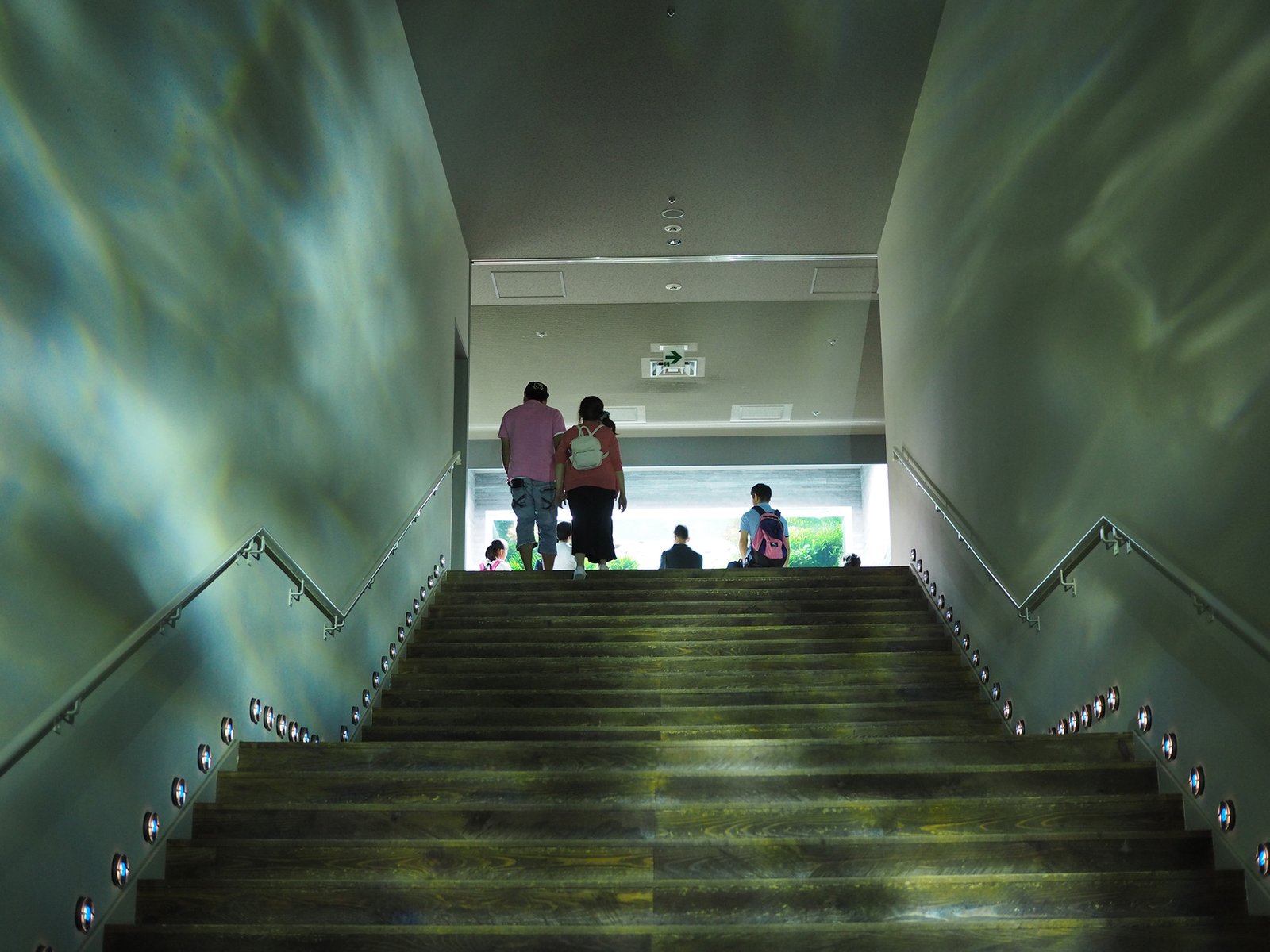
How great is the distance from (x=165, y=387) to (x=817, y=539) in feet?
53.4

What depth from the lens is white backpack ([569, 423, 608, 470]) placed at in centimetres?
847

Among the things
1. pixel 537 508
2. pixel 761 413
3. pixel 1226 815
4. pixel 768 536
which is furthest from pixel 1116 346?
pixel 761 413

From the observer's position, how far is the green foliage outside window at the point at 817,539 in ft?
63.6

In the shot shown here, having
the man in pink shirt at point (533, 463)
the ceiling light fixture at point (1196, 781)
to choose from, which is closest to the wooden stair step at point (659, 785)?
the ceiling light fixture at point (1196, 781)

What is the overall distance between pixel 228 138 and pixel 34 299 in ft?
5.53

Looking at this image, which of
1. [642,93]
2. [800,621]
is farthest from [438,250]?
[800,621]

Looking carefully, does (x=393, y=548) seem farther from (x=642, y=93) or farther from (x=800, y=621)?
(x=642, y=93)

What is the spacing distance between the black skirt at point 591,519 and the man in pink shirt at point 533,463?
412 millimetres

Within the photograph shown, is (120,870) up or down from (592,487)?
down

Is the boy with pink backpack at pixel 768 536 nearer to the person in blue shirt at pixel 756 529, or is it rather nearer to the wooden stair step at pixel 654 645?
the person in blue shirt at pixel 756 529

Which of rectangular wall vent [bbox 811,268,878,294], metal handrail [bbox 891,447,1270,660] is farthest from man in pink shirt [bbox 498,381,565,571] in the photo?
rectangular wall vent [bbox 811,268,878,294]

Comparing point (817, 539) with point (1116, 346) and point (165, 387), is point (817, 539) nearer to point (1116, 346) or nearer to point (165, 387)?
point (1116, 346)

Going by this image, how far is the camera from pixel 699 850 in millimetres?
3672

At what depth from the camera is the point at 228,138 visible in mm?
4523
